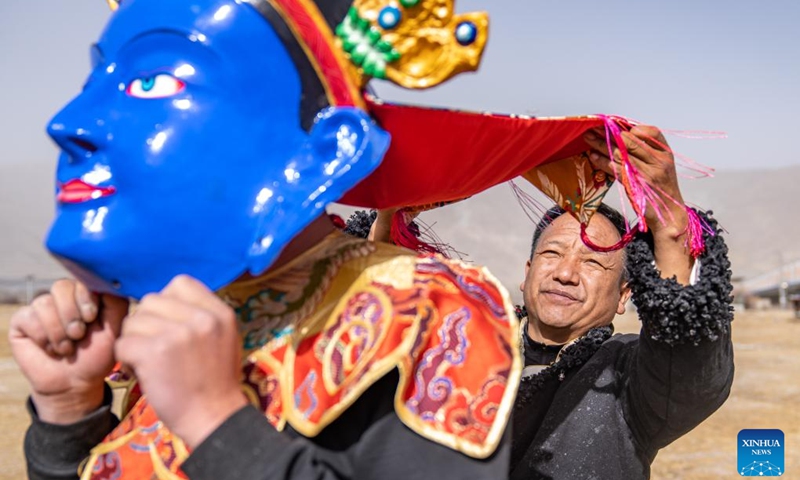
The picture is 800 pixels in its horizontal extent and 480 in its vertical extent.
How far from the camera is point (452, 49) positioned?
1515 mm

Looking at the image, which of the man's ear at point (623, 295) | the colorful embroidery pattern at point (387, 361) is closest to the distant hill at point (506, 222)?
the man's ear at point (623, 295)

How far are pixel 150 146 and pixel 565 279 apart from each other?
1.72 meters

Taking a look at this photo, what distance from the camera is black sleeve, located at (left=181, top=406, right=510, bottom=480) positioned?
1293mm

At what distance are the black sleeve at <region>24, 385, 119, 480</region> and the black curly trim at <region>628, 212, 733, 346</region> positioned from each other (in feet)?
3.97

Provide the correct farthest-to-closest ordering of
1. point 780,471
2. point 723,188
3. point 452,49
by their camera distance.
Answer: point 723,188 < point 780,471 < point 452,49

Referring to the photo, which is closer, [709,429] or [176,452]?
[176,452]

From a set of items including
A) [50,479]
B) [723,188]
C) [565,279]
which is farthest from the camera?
[723,188]

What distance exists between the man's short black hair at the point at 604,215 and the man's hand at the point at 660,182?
40 centimetres

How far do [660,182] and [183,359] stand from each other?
3.87 ft

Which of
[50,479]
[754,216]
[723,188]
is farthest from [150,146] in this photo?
[723,188]

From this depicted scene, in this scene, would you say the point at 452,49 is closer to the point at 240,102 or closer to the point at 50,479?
the point at 240,102

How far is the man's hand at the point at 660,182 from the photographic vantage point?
79.2 inches

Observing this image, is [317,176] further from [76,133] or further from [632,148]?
[632,148]

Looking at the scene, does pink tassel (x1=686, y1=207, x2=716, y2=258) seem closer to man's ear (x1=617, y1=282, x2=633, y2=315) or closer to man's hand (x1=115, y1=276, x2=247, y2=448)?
man's ear (x1=617, y1=282, x2=633, y2=315)
